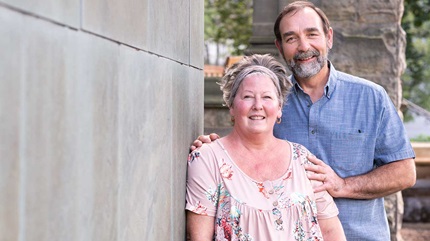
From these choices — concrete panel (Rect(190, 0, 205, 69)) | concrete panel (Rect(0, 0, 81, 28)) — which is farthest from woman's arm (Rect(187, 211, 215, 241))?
concrete panel (Rect(0, 0, 81, 28))

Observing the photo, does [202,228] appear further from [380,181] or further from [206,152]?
[380,181]

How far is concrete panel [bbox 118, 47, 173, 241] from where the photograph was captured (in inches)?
67.4

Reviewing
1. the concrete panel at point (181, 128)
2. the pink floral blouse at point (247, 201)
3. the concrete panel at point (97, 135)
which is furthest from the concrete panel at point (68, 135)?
the pink floral blouse at point (247, 201)

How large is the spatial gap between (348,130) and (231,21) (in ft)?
44.5

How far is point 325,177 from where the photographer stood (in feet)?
8.86

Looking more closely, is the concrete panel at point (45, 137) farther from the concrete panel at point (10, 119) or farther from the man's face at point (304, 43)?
the man's face at point (304, 43)

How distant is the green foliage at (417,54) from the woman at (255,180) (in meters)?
10.8

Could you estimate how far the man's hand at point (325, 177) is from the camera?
2666mm

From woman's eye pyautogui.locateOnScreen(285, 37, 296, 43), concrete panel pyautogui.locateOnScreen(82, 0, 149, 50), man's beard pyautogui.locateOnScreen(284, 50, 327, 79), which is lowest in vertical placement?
concrete panel pyautogui.locateOnScreen(82, 0, 149, 50)

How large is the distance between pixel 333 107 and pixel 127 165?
1.49m

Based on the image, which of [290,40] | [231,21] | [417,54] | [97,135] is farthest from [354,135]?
[417,54]

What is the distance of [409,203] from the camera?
791 cm

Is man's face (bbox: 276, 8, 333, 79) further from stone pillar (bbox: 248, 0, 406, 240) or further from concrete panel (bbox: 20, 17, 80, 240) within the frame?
stone pillar (bbox: 248, 0, 406, 240)

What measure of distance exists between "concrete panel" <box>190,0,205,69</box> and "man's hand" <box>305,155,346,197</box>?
1.89ft
